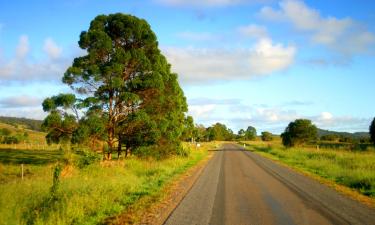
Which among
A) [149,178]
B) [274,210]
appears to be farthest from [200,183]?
[274,210]

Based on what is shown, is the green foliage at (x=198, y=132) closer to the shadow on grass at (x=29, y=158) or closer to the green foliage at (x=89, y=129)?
the shadow on grass at (x=29, y=158)

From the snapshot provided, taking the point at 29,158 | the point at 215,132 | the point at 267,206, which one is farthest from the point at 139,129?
the point at 215,132

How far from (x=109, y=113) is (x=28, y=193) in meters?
12.8

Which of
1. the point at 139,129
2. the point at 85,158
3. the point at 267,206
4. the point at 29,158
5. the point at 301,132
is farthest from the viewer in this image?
the point at 301,132

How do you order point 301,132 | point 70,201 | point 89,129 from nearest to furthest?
point 70,201, point 89,129, point 301,132

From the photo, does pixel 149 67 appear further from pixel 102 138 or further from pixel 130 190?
pixel 130 190

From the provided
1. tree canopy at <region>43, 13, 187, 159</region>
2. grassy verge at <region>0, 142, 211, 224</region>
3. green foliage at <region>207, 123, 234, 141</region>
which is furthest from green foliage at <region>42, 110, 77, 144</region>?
green foliage at <region>207, 123, 234, 141</region>

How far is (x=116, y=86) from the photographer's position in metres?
24.4

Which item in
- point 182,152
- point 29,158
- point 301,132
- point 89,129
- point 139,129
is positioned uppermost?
point 301,132

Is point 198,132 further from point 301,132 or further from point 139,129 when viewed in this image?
point 139,129

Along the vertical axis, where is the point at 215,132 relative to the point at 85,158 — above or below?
above

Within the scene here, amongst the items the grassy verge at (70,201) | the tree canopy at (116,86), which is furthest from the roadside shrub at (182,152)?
the grassy verge at (70,201)

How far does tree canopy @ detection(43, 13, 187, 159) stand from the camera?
24.0m

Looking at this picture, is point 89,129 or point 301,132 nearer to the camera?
point 89,129
